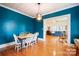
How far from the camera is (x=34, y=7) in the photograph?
1216 mm

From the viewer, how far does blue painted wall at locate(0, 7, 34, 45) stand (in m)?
1.26

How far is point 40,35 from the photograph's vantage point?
1.40 meters

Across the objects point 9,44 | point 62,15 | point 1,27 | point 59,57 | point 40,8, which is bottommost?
point 59,57

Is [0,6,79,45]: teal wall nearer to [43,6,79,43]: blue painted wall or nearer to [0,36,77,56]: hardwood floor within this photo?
[43,6,79,43]: blue painted wall

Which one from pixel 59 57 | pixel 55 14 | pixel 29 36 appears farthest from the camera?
pixel 29 36

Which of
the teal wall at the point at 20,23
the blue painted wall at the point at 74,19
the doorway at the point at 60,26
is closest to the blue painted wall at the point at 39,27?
the teal wall at the point at 20,23

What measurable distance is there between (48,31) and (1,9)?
2.54ft

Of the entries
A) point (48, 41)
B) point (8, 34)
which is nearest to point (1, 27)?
point (8, 34)

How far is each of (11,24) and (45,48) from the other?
72 centimetres

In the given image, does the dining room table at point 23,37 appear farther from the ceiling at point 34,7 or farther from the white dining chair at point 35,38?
the ceiling at point 34,7

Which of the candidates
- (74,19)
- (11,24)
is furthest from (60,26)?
(11,24)

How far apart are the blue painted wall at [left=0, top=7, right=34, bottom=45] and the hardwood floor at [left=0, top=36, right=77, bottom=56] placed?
197mm

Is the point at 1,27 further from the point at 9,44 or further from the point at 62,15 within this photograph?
the point at 62,15

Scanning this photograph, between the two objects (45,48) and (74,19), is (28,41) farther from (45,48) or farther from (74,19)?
(74,19)
